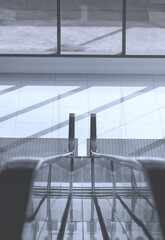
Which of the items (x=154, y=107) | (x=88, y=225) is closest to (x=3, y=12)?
(x=154, y=107)

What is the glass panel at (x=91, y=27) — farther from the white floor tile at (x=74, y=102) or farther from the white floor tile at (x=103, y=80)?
the white floor tile at (x=74, y=102)

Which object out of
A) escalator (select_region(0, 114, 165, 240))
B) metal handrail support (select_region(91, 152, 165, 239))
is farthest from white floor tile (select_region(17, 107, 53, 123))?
metal handrail support (select_region(91, 152, 165, 239))

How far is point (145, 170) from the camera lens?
6.59 feet

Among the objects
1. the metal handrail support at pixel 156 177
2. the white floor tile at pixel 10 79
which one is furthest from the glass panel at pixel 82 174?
the white floor tile at pixel 10 79

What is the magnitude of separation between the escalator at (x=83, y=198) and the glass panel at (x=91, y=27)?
194 inches

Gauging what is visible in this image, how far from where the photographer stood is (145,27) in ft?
34.2

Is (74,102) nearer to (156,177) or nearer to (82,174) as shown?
(82,174)

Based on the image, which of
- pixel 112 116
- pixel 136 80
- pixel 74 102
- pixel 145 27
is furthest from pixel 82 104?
pixel 145 27

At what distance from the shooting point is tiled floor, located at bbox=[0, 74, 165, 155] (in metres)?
8.00

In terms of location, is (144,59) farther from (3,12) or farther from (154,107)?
(3,12)

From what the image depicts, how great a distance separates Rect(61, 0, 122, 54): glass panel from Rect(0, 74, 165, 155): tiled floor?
0.94 metres

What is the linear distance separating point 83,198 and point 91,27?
6.68 metres

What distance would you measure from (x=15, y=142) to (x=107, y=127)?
1.80m

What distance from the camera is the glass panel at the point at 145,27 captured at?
1009 centimetres
